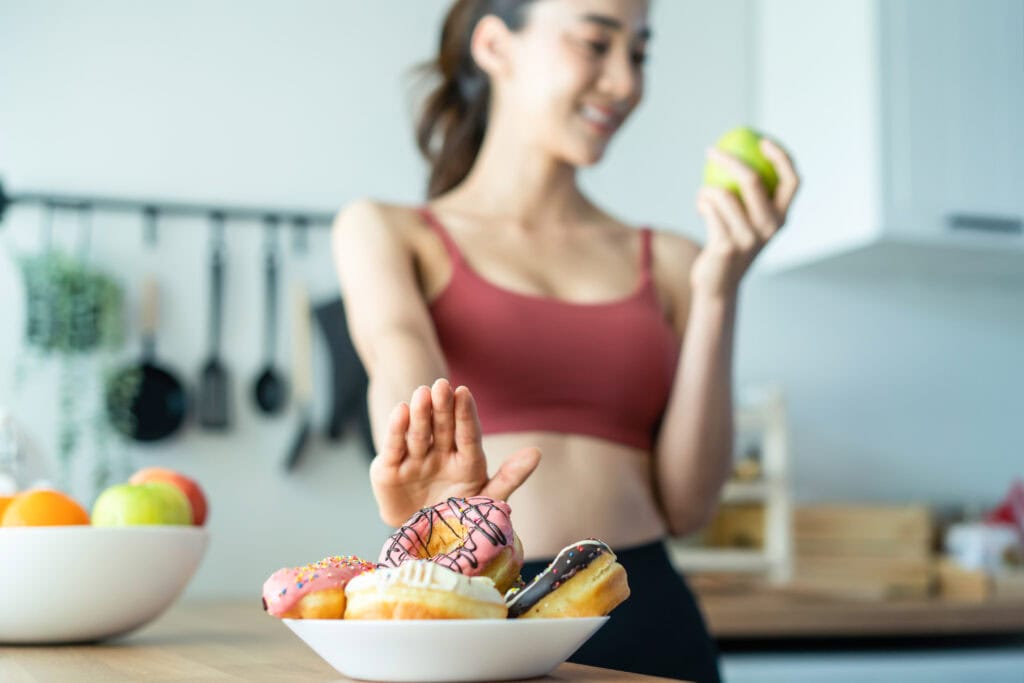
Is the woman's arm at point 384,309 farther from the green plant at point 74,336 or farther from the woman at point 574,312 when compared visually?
the green plant at point 74,336

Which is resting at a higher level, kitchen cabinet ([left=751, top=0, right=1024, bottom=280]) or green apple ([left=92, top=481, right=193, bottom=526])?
kitchen cabinet ([left=751, top=0, right=1024, bottom=280])

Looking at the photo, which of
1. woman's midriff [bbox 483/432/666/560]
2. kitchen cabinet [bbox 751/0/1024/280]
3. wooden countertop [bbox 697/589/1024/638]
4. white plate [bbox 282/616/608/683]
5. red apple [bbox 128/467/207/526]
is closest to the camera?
white plate [bbox 282/616/608/683]

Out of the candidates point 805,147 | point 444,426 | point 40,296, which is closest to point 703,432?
point 444,426

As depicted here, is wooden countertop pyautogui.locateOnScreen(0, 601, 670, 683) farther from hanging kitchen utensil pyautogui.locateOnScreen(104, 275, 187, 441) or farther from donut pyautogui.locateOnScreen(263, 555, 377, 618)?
hanging kitchen utensil pyautogui.locateOnScreen(104, 275, 187, 441)

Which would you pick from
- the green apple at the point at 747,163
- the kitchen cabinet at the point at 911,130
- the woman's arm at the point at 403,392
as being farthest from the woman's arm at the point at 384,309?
the kitchen cabinet at the point at 911,130

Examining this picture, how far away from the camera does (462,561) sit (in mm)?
557

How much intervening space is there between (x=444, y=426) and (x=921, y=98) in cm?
212

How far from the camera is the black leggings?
1016 millimetres

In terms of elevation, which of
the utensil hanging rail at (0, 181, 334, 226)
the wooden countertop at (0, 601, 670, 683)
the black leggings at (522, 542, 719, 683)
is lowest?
the black leggings at (522, 542, 719, 683)

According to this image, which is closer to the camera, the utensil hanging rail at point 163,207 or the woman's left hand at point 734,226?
the woman's left hand at point 734,226

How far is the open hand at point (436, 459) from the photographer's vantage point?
0.63 metres

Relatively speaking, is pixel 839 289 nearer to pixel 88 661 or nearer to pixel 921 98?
pixel 921 98

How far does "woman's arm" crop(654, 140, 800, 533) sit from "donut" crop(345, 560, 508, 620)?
0.66m

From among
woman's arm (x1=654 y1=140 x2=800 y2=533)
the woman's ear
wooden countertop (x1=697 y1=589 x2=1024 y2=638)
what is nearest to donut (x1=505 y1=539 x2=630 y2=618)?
woman's arm (x1=654 y1=140 x2=800 y2=533)
